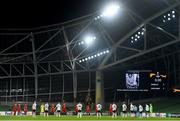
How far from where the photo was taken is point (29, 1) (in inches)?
2635

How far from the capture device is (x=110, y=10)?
56.9 m

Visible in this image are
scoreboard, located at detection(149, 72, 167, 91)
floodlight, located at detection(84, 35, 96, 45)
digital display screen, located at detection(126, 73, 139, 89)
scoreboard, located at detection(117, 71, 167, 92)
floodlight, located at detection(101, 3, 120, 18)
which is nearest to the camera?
floodlight, located at detection(101, 3, 120, 18)

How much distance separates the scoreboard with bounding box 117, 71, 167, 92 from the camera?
5765 centimetres

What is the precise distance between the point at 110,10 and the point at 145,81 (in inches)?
396

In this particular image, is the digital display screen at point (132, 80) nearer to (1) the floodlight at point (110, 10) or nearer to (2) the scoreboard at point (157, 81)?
(2) the scoreboard at point (157, 81)

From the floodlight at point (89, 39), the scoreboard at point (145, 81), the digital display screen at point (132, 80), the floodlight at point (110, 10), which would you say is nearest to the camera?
the floodlight at point (110, 10)

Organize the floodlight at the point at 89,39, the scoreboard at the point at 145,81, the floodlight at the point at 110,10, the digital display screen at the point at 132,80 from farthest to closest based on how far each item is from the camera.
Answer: the floodlight at the point at 89,39 → the digital display screen at the point at 132,80 → the scoreboard at the point at 145,81 → the floodlight at the point at 110,10

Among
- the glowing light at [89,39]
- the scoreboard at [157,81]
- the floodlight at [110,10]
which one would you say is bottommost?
the scoreboard at [157,81]

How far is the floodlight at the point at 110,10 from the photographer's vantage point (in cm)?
5622

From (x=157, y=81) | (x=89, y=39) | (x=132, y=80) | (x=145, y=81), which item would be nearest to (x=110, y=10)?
(x=89, y=39)

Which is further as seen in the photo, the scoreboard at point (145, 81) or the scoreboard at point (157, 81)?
the scoreboard at point (145, 81)

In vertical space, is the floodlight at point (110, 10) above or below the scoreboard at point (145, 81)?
above

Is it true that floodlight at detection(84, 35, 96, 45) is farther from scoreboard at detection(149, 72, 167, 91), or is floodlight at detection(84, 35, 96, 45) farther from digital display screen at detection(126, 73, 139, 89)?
scoreboard at detection(149, 72, 167, 91)

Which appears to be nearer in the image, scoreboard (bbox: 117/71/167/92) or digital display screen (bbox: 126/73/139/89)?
scoreboard (bbox: 117/71/167/92)
